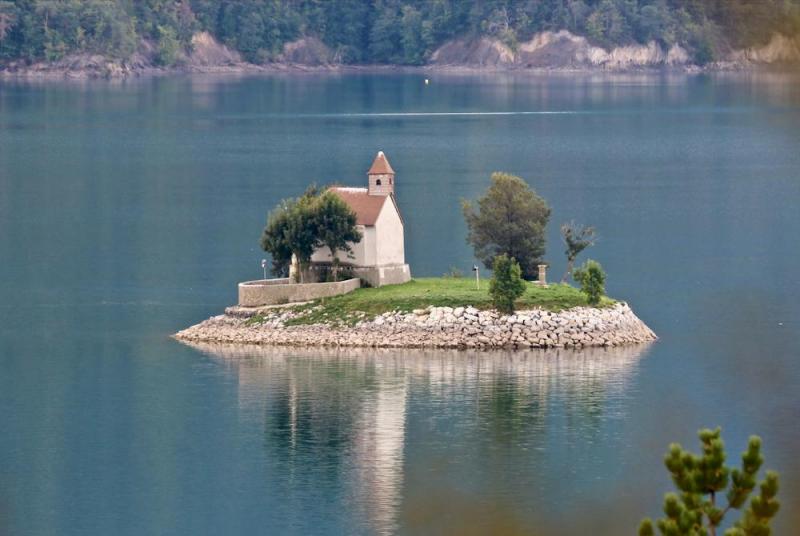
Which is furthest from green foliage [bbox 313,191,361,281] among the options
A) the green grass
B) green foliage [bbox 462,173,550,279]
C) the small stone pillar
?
green foliage [bbox 462,173,550,279]

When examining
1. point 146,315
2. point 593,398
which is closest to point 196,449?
point 593,398

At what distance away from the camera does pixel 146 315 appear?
99.2m

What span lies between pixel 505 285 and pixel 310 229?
31.6 ft

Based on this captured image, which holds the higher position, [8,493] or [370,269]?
[370,269]

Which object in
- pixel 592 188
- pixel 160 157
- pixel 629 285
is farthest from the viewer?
pixel 160 157

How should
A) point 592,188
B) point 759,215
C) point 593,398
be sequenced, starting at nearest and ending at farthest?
point 593,398, point 759,215, point 592,188

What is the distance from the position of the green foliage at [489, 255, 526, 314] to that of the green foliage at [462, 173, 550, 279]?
24.4 ft

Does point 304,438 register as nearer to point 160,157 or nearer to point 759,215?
point 759,215

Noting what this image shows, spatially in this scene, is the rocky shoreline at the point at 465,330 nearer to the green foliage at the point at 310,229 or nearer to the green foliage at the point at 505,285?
the green foliage at the point at 505,285

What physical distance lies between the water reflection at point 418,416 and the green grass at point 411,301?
194 cm

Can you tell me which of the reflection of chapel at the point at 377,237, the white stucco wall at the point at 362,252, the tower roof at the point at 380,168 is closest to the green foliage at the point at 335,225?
the white stucco wall at the point at 362,252

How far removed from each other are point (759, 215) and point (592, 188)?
20853 mm

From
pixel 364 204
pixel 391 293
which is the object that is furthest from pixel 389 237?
pixel 391 293

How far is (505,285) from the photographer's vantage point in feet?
278
